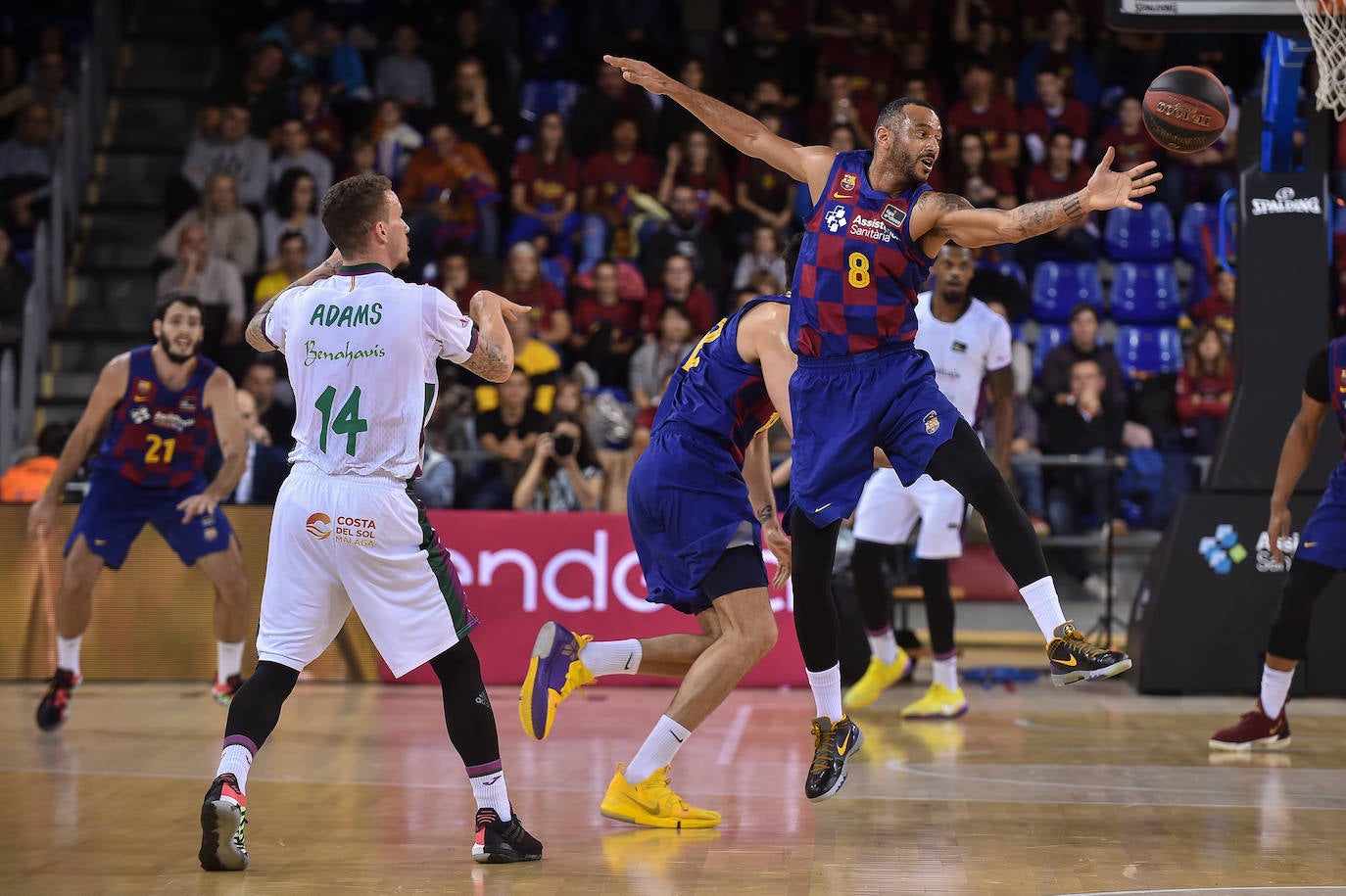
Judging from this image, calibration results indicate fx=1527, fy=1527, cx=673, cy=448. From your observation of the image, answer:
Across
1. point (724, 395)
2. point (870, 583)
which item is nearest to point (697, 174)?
point (870, 583)

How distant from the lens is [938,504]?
28.7ft

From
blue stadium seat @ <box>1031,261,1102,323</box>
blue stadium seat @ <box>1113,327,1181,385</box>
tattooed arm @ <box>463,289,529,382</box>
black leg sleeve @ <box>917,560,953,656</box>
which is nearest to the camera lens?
tattooed arm @ <box>463,289,529,382</box>

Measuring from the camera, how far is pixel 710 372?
5961 mm

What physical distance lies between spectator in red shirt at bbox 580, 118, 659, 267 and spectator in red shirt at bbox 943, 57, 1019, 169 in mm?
2836

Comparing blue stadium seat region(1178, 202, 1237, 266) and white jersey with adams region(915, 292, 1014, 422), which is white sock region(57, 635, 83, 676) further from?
blue stadium seat region(1178, 202, 1237, 266)

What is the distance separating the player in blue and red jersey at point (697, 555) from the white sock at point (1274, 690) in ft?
10.1

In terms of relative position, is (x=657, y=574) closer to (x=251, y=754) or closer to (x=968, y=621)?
(x=251, y=754)

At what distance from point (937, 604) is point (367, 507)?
14.6ft

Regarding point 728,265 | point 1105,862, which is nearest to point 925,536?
point 1105,862

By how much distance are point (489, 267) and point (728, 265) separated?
7.27ft

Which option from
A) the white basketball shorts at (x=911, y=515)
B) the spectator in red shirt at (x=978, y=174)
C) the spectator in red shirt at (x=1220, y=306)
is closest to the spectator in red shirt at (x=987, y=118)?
the spectator in red shirt at (x=978, y=174)

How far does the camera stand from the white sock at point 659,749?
5.79 metres

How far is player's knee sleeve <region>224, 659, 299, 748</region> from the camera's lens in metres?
5.14

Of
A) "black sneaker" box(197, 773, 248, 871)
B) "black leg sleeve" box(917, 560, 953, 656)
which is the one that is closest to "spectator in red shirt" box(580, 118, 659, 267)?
"black leg sleeve" box(917, 560, 953, 656)
